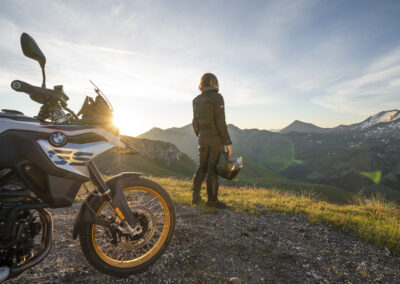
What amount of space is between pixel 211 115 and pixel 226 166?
1.38 metres

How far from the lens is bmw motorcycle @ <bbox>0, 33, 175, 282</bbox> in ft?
7.04

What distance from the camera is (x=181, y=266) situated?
9.80ft

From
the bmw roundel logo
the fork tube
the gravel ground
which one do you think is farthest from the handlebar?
the gravel ground

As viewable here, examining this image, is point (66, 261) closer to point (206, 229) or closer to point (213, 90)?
point (206, 229)

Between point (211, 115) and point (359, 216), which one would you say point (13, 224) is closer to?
point (211, 115)

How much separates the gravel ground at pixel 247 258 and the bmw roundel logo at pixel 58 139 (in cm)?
176

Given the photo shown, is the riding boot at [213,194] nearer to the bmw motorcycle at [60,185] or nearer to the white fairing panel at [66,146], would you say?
the bmw motorcycle at [60,185]

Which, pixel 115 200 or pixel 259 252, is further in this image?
pixel 259 252

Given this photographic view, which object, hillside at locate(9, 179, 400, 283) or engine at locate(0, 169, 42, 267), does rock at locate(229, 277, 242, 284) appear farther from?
engine at locate(0, 169, 42, 267)

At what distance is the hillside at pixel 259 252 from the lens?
2809 millimetres

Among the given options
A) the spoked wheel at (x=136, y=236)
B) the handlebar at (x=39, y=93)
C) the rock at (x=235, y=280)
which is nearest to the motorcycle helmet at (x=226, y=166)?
the spoked wheel at (x=136, y=236)

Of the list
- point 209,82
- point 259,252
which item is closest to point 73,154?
point 259,252

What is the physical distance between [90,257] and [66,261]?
805 mm

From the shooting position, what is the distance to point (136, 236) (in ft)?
9.23
